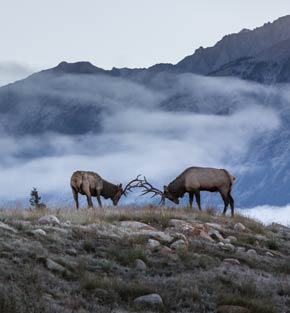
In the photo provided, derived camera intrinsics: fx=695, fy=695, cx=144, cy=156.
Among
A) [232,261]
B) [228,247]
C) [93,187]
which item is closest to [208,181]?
[93,187]

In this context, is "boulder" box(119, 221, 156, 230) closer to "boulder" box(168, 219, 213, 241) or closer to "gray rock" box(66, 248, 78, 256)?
"boulder" box(168, 219, 213, 241)

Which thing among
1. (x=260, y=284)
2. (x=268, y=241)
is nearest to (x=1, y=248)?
(x=260, y=284)

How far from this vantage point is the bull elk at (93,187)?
1001 inches

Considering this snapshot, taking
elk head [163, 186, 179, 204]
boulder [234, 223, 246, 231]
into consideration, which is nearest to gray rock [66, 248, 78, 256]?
boulder [234, 223, 246, 231]

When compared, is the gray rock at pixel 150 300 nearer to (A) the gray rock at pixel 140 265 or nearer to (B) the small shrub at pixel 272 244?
(A) the gray rock at pixel 140 265

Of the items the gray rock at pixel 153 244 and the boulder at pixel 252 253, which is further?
the boulder at pixel 252 253

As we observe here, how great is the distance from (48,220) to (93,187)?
919 cm

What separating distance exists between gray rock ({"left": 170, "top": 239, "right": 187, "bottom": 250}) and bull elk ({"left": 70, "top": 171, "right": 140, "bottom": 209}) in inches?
330

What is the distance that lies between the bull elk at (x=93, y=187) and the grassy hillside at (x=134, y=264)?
5.03 meters

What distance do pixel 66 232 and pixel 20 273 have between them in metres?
4.38

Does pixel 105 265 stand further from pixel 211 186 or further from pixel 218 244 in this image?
pixel 211 186

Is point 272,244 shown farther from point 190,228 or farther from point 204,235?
point 190,228

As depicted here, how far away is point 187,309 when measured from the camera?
36.9ft

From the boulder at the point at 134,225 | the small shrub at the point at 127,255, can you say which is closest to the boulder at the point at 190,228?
the boulder at the point at 134,225
